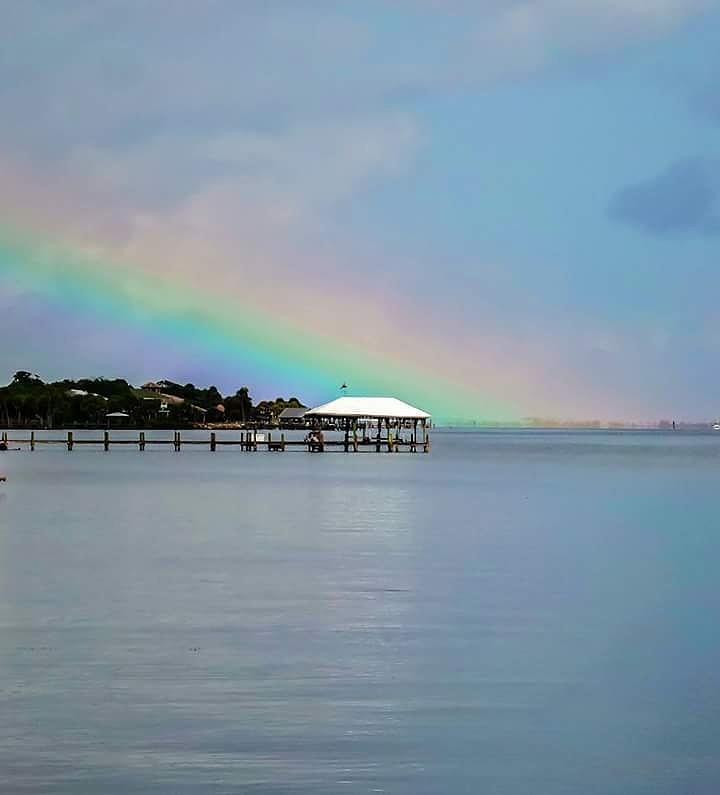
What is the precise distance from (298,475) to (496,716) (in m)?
54.8

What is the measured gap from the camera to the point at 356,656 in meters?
15.8

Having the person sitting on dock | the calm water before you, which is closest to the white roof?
the person sitting on dock

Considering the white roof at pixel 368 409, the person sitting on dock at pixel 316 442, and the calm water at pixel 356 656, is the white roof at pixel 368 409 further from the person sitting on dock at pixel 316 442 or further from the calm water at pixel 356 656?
the calm water at pixel 356 656

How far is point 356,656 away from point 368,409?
75844mm

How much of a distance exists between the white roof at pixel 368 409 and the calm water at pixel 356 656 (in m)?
52.8

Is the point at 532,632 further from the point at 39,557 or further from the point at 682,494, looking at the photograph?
the point at 682,494

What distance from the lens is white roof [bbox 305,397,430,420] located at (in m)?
90.2

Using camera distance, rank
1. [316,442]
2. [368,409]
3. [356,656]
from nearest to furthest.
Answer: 1. [356,656]
2. [368,409]
3. [316,442]

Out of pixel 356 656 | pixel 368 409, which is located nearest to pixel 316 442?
pixel 368 409

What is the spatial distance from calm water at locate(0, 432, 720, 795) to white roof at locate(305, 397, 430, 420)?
52753 mm

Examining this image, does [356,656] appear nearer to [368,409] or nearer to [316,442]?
[368,409]

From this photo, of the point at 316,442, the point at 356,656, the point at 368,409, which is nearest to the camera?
the point at 356,656

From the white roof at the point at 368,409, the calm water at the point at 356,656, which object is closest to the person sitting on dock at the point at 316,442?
the white roof at the point at 368,409

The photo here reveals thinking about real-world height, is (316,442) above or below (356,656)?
above
